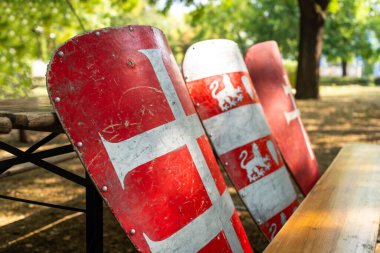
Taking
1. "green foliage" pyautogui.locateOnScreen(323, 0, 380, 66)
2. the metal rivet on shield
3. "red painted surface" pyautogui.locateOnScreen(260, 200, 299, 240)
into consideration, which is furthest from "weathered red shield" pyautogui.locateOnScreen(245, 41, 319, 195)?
"green foliage" pyautogui.locateOnScreen(323, 0, 380, 66)

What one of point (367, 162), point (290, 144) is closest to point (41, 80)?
point (290, 144)

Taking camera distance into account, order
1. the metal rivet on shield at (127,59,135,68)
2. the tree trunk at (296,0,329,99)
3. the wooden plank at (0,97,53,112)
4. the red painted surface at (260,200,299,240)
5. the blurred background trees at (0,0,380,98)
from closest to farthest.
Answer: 1. the metal rivet on shield at (127,59,135,68)
2. the wooden plank at (0,97,53,112)
3. the red painted surface at (260,200,299,240)
4. the blurred background trees at (0,0,380,98)
5. the tree trunk at (296,0,329,99)

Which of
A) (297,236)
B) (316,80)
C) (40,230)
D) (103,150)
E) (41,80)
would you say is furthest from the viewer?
(316,80)

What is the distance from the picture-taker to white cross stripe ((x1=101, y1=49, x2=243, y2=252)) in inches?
53.2

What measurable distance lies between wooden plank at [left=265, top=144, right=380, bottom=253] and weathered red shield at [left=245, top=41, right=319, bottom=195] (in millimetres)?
348

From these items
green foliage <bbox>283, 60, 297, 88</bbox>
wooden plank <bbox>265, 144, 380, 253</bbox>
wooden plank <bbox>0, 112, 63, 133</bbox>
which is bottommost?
green foliage <bbox>283, 60, 297, 88</bbox>

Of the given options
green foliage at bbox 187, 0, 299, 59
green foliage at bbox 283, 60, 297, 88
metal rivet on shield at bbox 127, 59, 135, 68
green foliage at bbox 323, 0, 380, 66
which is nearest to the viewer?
metal rivet on shield at bbox 127, 59, 135, 68

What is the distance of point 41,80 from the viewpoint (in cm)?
379

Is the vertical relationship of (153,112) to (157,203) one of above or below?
above

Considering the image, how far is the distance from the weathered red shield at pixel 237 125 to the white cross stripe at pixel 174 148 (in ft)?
1.79

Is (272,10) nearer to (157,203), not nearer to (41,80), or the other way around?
(41,80)

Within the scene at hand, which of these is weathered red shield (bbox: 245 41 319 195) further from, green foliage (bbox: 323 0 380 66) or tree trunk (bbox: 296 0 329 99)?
green foliage (bbox: 323 0 380 66)

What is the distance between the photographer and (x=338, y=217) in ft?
5.82

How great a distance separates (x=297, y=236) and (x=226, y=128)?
0.81m
